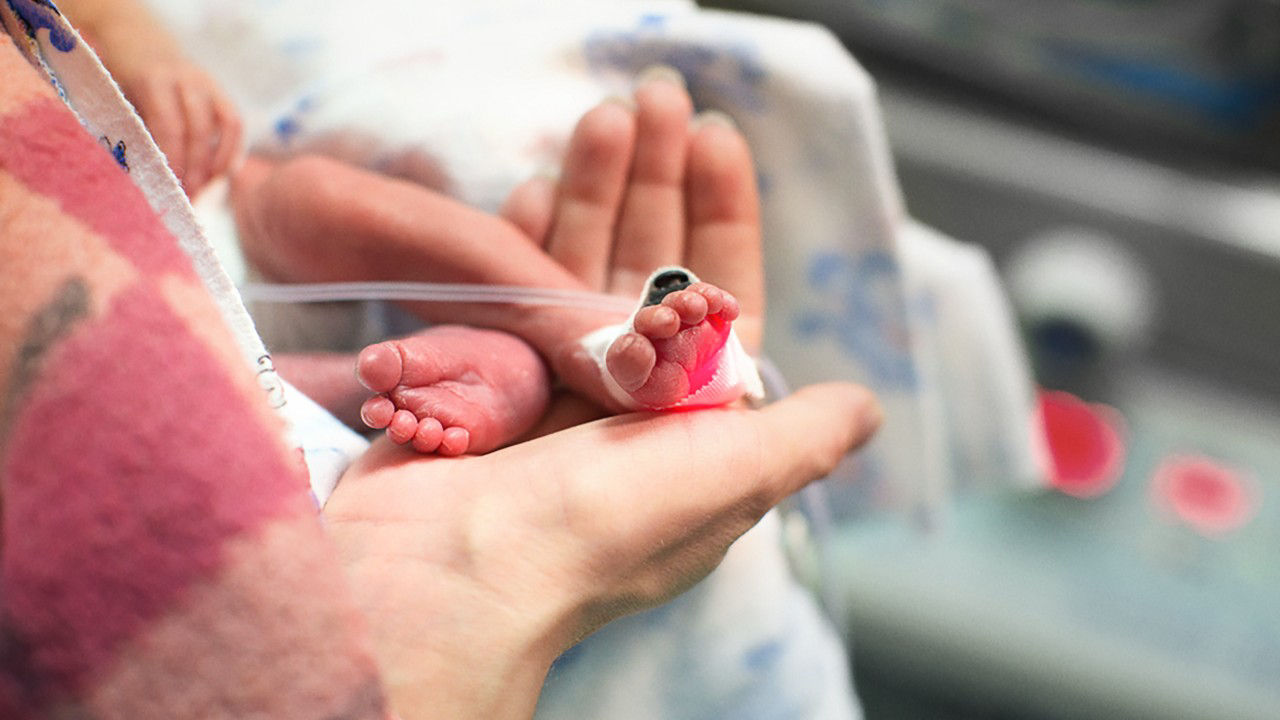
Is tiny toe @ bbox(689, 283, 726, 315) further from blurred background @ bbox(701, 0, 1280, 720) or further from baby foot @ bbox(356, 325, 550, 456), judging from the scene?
blurred background @ bbox(701, 0, 1280, 720)

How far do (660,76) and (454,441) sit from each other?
0.28m

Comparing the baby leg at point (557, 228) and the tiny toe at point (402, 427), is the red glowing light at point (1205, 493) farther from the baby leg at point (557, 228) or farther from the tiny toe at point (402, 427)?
the tiny toe at point (402, 427)

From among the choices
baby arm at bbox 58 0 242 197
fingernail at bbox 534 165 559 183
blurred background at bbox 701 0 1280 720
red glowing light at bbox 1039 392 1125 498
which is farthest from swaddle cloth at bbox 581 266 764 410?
red glowing light at bbox 1039 392 1125 498

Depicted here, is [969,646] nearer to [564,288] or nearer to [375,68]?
A: [564,288]

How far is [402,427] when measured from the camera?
1.24 ft

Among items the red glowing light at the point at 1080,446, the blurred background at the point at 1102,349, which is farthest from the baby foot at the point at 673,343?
the red glowing light at the point at 1080,446

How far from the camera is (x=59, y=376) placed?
0.26 metres

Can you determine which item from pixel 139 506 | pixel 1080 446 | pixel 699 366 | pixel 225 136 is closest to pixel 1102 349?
pixel 1080 446

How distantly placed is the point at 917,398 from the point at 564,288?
30 centimetres

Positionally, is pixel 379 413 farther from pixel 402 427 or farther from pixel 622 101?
pixel 622 101

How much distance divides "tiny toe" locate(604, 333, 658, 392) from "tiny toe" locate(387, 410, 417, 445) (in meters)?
0.09

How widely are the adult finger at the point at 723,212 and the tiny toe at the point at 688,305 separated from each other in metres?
0.13

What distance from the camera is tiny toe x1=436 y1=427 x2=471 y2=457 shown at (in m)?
0.39

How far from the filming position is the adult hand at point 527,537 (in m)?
0.33
